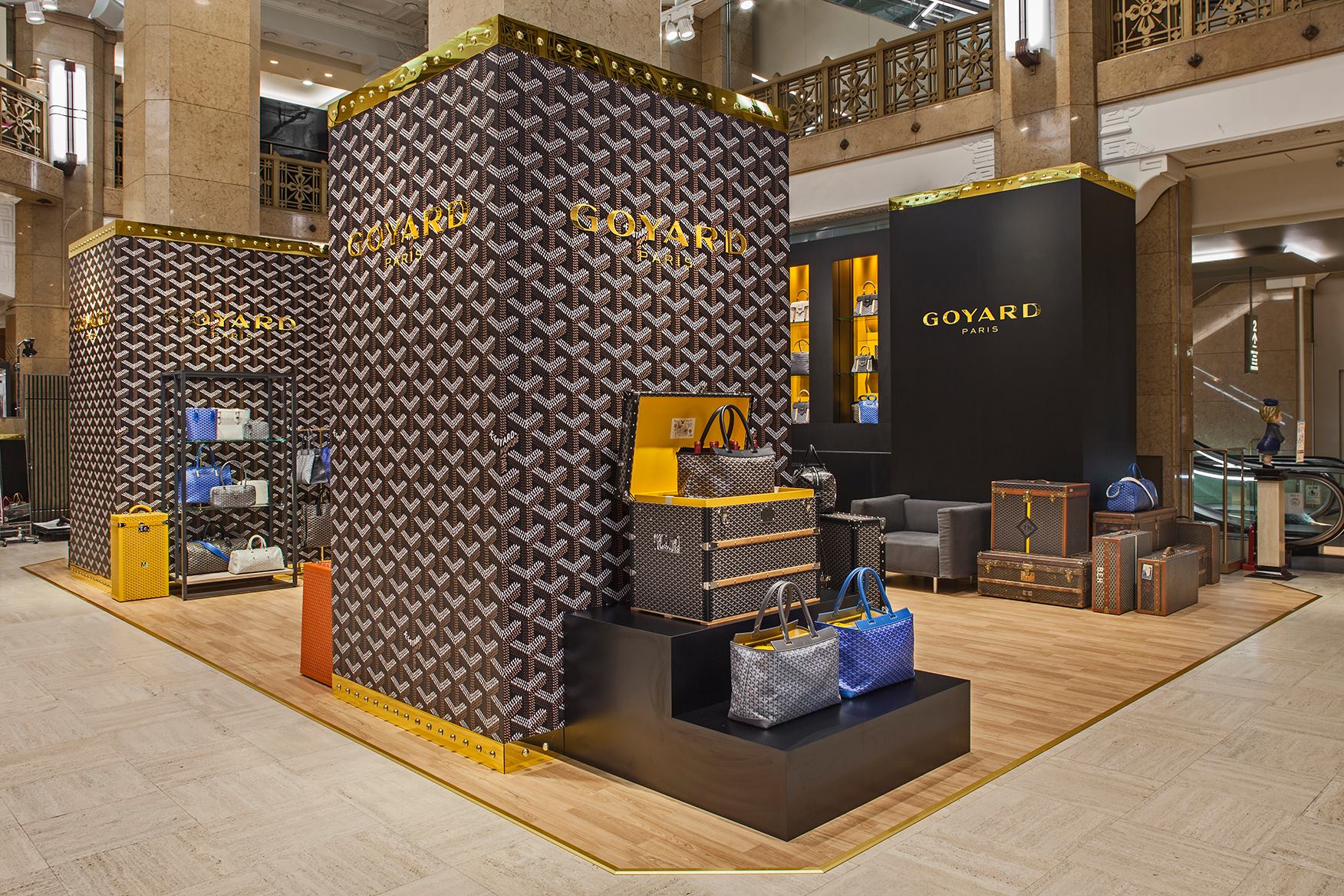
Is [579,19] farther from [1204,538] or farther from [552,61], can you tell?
[1204,538]

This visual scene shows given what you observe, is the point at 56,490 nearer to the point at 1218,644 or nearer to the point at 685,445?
→ the point at 685,445

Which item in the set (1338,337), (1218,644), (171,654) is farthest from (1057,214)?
(1338,337)

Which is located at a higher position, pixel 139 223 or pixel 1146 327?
pixel 139 223

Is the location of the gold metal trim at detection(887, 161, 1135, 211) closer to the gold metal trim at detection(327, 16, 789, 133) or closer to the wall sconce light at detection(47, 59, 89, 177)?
the gold metal trim at detection(327, 16, 789, 133)

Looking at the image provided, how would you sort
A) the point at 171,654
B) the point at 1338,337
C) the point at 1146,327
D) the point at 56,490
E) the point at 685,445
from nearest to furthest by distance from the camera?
1. the point at 685,445
2. the point at 171,654
3. the point at 1146,327
4. the point at 56,490
5. the point at 1338,337

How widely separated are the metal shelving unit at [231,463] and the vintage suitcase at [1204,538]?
755 cm

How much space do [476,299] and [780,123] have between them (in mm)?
1931

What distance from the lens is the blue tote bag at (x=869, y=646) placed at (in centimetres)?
357

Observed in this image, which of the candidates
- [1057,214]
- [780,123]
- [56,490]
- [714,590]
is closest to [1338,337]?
[1057,214]

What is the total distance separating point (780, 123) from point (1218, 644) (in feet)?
13.6

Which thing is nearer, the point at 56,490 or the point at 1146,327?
the point at 1146,327

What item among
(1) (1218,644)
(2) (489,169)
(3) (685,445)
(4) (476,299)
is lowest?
(1) (1218,644)

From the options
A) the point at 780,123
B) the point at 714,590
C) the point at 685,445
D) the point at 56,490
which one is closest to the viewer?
the point at 714,590

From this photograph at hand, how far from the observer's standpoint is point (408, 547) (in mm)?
4242
